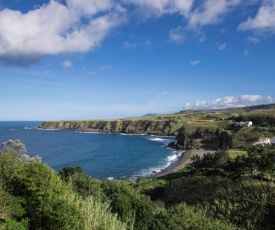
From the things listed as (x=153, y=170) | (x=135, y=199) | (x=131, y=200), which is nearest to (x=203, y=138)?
(x=153, y=170)

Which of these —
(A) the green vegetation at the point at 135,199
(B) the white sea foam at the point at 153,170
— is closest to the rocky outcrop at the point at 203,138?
(B) the white sea foam at the point at 153,170

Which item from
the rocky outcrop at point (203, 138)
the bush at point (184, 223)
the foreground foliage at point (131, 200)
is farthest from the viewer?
the rocky outcrop at point (203, 138)

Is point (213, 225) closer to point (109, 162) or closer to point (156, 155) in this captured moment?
point (109, 162)

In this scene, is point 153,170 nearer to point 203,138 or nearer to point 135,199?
point 135,199

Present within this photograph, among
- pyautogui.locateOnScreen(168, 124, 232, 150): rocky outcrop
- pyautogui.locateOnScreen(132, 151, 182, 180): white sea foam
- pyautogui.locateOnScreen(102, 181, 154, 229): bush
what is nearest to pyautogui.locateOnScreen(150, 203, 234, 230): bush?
pyautogui.locateOnScreen(102, 181, 154, 229): bush

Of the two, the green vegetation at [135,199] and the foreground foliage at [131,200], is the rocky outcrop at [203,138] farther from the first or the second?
the foreground foliage at [131,200]

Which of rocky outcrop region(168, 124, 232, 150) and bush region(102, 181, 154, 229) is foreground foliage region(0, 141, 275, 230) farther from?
rocky outcrop region(168, 124, 232, 150)

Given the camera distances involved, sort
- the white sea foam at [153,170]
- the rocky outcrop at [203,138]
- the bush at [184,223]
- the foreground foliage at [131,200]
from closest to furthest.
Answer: the foreground foliage at [131,200] < the bush at [184,223] < the white sea foam at [153,170] < the rocky outcrop at [203,138]

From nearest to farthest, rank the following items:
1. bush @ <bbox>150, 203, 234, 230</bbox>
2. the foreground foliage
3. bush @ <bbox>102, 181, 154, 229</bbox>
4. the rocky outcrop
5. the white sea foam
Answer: the foreground foliage → bush @ <bbox>150, 203, 234, 230</bbox> → bush @ <bbox>102, 181, 154, 229</bbox> → the white sea foam → the rocky outcrop

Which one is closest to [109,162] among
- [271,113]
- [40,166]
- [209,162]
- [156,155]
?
[156,155]

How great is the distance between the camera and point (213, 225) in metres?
27.2

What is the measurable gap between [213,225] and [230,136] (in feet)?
367

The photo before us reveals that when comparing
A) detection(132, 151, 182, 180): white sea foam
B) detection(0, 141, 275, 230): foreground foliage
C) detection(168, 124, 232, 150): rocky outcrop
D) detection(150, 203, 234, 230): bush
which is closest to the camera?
detection(0, 141, 275, 230): foreground foliage

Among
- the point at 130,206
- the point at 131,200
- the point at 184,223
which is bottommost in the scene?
the point at 130,206
